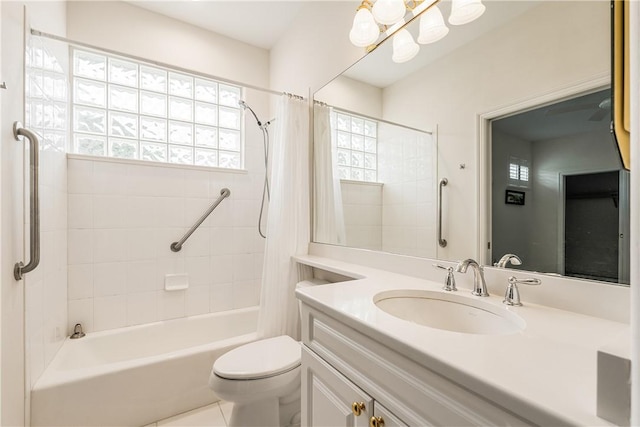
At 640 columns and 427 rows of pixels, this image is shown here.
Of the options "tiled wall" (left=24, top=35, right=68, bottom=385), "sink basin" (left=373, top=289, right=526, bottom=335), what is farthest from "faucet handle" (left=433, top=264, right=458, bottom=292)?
"tiled wall" (left=24, top=35, right=68, bottom=385)

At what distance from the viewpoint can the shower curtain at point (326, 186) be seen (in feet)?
6.07

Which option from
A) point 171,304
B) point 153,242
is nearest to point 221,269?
point 171,304

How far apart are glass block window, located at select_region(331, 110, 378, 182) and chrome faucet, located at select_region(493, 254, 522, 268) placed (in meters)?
0.80

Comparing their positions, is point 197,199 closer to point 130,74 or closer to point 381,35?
→ point 130,74

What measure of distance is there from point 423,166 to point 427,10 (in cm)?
68

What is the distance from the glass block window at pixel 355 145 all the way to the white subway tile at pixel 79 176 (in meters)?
1.68

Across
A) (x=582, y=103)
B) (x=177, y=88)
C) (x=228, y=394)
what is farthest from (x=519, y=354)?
(x=177, y=88)

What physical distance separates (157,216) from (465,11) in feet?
7.31

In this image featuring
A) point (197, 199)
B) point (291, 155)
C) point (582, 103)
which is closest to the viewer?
point (582, 103)

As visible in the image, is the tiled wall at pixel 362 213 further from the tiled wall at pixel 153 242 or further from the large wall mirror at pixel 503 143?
the tiled wall at pixel 153 242

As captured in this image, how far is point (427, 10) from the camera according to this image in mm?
1226

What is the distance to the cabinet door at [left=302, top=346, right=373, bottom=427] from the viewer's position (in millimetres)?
734

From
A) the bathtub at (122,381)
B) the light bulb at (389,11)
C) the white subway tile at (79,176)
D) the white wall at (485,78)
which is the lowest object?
the bathtub at (122,381)

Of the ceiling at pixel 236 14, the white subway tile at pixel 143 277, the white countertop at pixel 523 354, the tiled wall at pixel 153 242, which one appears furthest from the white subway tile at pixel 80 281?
the ceiling at pixel 236 14
